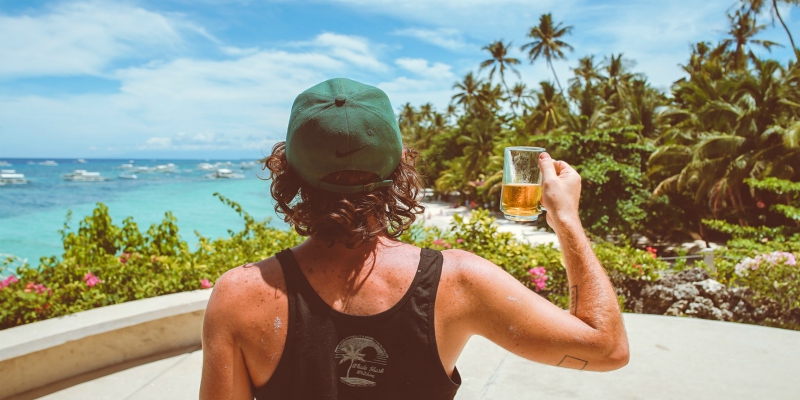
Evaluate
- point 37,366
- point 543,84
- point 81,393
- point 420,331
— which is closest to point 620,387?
point 420,331

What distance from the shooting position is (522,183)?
1.62 meters

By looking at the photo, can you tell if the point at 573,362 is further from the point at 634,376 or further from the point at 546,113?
the point at 546,113

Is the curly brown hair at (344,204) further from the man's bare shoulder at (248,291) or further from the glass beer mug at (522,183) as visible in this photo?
the glass beer mug at (522,183)

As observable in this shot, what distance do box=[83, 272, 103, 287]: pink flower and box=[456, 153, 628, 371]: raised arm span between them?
4091 mm

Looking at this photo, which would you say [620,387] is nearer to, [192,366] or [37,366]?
[192,366]

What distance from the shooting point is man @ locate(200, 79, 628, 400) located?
3.66ft

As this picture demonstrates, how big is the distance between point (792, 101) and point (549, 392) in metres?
20.0

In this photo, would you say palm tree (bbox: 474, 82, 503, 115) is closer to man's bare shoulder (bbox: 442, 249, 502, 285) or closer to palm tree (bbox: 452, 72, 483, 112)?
palm tree (bbox: 452, 72, 483, 112)

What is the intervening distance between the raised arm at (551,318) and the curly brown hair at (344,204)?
0.21m

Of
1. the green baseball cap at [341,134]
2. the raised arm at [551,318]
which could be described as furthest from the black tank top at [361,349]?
the green baseball cap at [341,134]

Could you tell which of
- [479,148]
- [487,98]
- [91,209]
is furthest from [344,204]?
[91,209]

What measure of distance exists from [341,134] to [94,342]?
3.21 m

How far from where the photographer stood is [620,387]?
3.22 m

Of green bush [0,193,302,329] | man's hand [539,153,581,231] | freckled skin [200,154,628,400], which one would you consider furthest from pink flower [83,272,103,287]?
man's hand [539,153,581,231]
